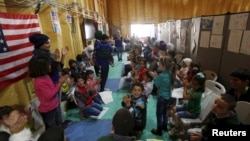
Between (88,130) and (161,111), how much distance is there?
1.32 meters

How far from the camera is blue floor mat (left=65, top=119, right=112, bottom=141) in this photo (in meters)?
2.65

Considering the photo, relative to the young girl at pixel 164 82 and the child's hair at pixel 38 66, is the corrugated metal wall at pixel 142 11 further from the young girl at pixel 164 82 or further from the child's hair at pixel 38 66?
the child's hair at pixel 38 66

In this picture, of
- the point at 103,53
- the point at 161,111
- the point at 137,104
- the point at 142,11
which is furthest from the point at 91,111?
the point at 142,11

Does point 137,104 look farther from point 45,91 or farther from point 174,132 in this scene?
point 45,91

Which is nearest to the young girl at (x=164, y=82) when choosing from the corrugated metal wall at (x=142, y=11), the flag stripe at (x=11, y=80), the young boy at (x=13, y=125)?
the young boy at (x=13, y=125)

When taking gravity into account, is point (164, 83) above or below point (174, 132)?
above

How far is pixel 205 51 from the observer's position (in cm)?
355

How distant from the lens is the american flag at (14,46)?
1.97 metres

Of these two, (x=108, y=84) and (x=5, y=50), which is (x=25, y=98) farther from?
(x=108, y=84)

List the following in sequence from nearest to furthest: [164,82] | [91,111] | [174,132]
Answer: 1. [164,82]
2. [174,132]
3. [91,111]

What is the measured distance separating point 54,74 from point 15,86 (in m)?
0.55

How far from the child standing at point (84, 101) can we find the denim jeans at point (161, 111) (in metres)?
1.26

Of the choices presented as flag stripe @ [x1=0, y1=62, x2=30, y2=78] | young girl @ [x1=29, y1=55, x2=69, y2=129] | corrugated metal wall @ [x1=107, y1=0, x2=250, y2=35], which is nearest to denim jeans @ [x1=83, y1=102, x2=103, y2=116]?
young girl @ [x1=29, y1=55, x2=69, y2=129]

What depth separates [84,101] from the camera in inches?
128
